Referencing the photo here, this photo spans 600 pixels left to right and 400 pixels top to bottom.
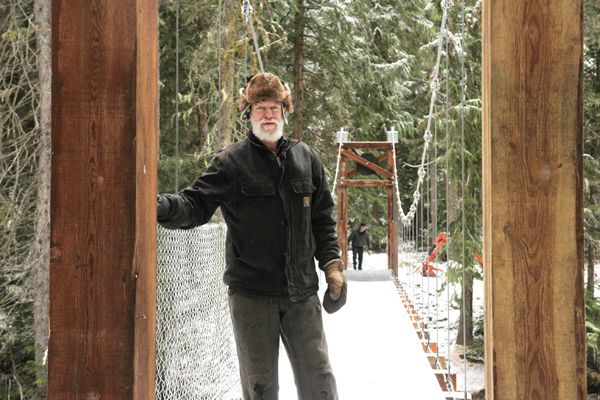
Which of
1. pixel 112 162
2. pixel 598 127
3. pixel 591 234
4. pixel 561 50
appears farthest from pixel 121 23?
pixel 598 127

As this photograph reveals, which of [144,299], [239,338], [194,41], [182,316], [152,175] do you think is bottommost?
[182,316]

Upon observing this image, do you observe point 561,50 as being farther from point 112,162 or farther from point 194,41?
point 194,41

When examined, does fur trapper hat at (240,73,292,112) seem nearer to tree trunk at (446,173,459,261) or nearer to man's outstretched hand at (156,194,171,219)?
man's outstretched hand at (156,194,171,219)

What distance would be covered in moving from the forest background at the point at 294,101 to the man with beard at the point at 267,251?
12.1ft

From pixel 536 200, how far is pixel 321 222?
0.76 m

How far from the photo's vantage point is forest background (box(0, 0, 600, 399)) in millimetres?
5598

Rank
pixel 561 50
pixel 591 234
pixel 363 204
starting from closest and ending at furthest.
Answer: pixel 561 50
pixel 591 234
pixel 363 204

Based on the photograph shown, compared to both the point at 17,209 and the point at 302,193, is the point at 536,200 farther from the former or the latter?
the point at 17,209

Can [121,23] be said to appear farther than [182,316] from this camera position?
No

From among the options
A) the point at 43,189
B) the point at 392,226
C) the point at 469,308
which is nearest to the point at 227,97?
the point at 43,189

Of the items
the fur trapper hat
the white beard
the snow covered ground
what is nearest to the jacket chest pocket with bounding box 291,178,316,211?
the white beard

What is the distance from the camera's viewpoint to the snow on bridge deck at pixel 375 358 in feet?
9.53

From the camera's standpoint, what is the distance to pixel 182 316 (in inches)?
96.3

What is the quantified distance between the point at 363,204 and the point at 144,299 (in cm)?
1070
